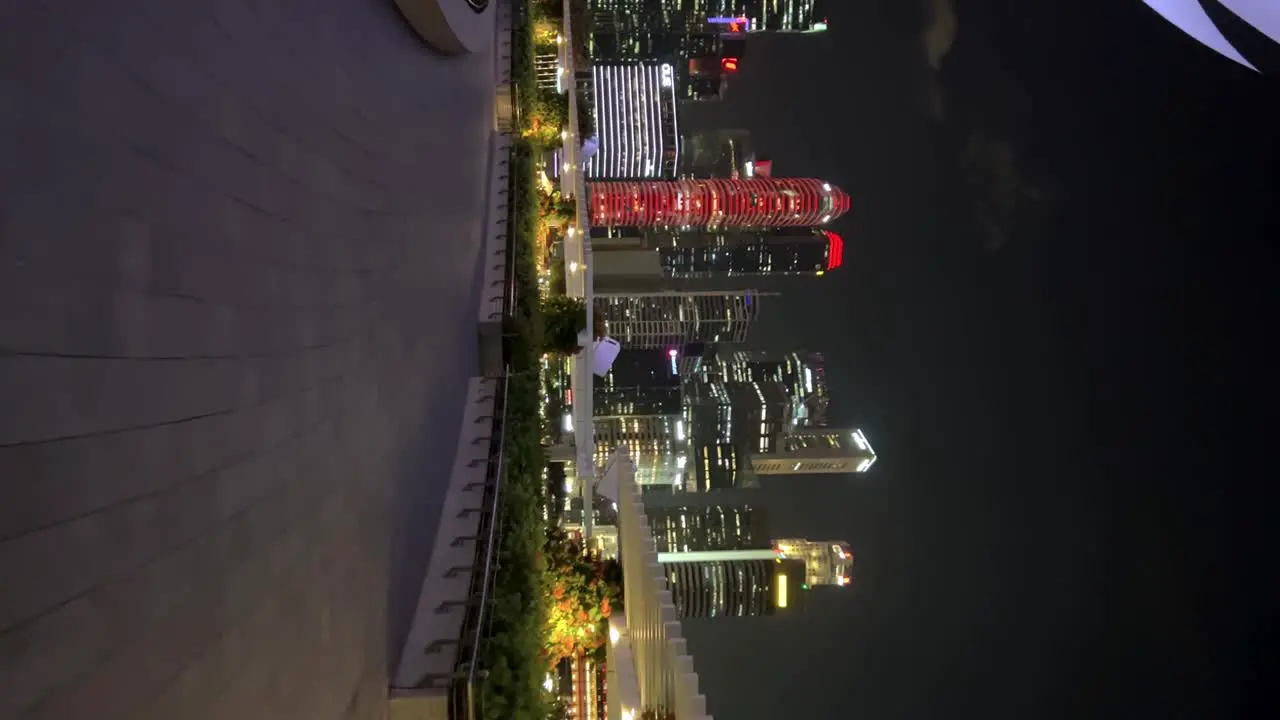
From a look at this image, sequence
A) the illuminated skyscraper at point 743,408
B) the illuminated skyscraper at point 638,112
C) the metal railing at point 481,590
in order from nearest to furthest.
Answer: the metal railing at point 481,590 → the illuminated skyscraper at point 638,112 → the illuminated skyscraper at point 743,408

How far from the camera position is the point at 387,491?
13.5ft

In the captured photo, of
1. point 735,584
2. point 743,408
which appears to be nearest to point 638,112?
point 743,408

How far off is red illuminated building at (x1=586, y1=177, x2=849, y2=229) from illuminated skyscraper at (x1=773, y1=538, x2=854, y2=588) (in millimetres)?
18879

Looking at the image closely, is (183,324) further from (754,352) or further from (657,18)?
(754,352)

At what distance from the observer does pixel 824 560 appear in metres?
38.8

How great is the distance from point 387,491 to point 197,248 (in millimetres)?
1949

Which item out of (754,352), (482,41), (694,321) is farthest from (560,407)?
(754,352)

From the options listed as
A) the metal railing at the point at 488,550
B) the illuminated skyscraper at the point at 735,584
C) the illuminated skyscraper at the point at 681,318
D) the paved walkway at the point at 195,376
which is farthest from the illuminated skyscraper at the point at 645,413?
the paved walkway at the point at 195,376

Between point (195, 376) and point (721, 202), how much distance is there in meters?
38.6

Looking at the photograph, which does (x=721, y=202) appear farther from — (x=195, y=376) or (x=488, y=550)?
(x=195, y=376)

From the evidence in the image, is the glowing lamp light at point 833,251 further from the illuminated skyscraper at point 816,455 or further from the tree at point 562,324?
the tree at point 562,324

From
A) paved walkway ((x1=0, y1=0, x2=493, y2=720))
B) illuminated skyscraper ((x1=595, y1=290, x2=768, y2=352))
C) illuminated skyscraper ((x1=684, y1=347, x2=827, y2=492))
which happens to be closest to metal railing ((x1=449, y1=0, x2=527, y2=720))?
paved walkway ((x1=0, y1=0, x2=493, y2=720))

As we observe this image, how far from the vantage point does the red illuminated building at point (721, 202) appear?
3878 cm

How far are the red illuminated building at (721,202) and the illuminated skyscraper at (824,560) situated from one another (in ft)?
61.9
